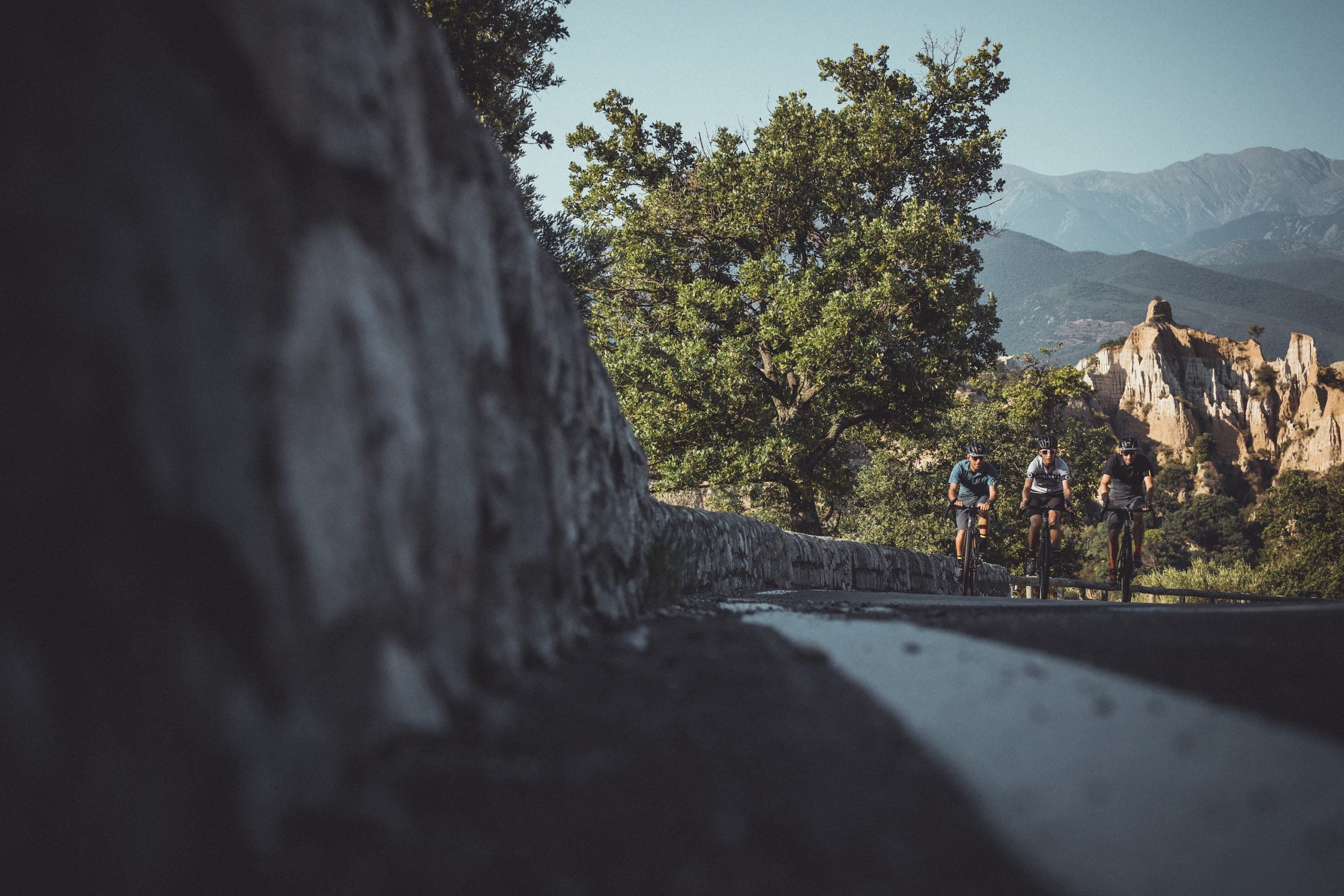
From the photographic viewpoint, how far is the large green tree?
16.9 meters

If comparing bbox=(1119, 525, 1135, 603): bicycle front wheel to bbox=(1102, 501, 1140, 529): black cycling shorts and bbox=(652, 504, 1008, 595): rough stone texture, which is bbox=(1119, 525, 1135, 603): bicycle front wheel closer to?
bbox=(1102, 501, 1140, 529): black cycling shorts

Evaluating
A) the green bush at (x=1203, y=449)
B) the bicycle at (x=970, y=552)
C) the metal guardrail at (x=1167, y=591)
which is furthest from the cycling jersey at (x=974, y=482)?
the green bush at (x=1203, y=449)

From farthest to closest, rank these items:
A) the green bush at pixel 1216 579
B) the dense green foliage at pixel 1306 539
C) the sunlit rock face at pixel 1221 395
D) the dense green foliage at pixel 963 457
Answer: the sunlit rock face at pixel 1221 395 < the dense green foliage at pixel 1306 539 < the dense green foliage at pixel 963 457 < the green bush at pixel 1216 579

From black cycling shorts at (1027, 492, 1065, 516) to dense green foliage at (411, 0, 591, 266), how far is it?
22.3 ft

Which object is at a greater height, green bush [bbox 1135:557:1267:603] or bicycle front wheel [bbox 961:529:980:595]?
bicycle front wheel [bbox 961:529:980:595]

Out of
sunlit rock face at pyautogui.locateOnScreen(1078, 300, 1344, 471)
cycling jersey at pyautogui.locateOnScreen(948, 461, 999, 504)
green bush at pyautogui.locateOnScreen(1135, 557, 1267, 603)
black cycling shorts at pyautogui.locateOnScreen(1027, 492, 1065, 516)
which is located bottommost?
green bush at pyautogui.locateOnScreen(1135, 557, 1267, 603)

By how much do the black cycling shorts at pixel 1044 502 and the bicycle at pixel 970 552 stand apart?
0.47 metres

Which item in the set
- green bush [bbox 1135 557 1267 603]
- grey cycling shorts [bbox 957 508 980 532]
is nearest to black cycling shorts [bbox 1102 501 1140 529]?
grey cycling shorts [bbox 957 508 980 532]

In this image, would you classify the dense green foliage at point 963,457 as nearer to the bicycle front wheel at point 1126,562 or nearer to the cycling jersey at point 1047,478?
the cycling jersey at point 1047,478

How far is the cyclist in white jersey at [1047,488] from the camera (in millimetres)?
10242

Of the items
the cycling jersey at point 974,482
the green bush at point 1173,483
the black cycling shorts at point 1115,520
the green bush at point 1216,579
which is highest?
the green bush at point 1173,483

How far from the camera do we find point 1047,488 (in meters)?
10.3

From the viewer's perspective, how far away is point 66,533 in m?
1.17

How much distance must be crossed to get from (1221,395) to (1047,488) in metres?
117
